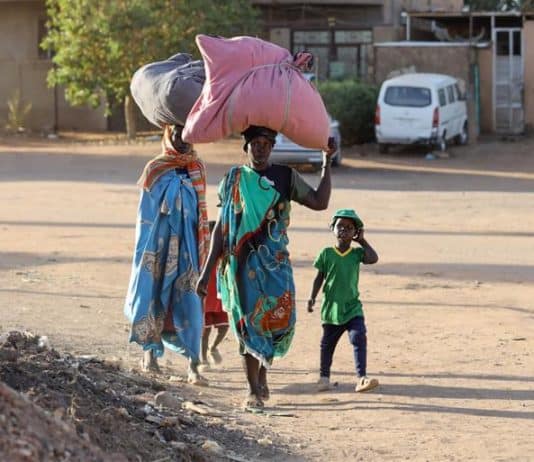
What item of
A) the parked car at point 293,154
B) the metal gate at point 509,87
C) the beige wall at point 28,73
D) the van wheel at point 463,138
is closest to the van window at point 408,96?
the van wheel at point 463,138

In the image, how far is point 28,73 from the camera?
35.4 metres

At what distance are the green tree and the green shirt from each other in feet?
73.0

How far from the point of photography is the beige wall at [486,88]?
31.7m

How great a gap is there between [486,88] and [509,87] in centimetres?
58

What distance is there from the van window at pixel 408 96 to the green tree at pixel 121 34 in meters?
4.61

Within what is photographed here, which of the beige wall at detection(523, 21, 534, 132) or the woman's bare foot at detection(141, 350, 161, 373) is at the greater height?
the beige wall at detection(523, 21, 534, 132)

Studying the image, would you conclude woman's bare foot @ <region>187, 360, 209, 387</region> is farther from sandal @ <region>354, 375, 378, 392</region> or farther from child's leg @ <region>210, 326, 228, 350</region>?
sandal @ <region>354, 375, 378, 392</region>

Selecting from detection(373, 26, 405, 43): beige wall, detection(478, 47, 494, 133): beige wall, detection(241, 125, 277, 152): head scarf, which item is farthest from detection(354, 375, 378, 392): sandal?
detection(373, 26, 405, 43): beige wall

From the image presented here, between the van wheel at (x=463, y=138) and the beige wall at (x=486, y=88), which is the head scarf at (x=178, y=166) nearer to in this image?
the van wheel at (x=463, y=138)

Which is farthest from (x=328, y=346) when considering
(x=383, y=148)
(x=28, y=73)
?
(x=28, y=73)

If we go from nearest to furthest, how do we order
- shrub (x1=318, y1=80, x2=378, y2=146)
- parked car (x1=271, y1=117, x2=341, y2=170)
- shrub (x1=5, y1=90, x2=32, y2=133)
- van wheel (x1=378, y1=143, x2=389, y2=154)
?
parked car (x1=271, y1=117, x2=341, y2=170)
shrub (x1=318, y1=80, x2=378, y2=146)
van wheel (x1=378, y1=143, x2=389, y2=154)
shrub (x1=5, y1=90, x2=32, y2=133)

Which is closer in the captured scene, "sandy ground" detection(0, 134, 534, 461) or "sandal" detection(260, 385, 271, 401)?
"sandy ground" detection(0, 134, 534, 461)

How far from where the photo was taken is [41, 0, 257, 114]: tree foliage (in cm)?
2931

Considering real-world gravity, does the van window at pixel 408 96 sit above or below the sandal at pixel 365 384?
above
